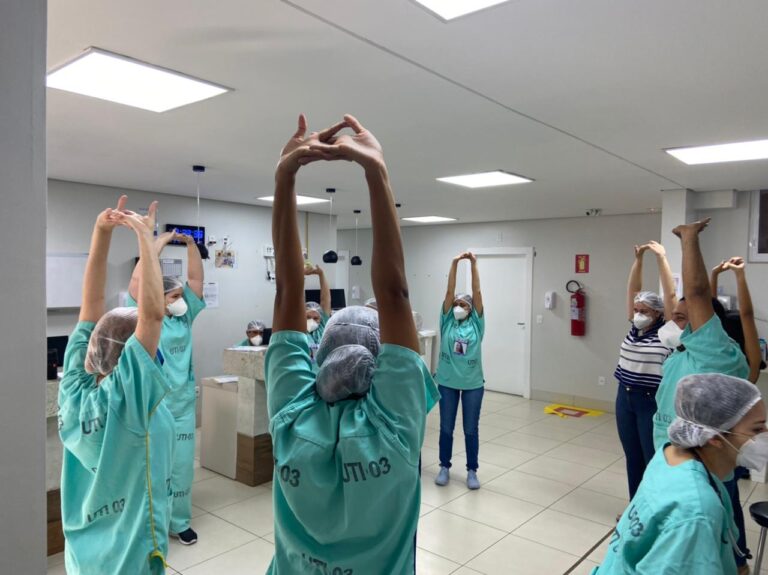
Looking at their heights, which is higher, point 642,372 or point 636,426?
point 642,372

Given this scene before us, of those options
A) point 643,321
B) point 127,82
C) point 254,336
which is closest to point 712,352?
point 643,321

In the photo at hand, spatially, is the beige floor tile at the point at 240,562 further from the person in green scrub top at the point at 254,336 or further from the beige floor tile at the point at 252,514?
the person in green scrub top at the point at 254,336

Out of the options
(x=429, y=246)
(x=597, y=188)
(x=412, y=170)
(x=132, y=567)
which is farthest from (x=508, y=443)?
(x=132, y=567)

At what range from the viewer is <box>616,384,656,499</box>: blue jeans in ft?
11.3

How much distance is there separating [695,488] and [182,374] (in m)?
3.11

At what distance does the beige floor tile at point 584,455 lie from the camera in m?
5.16

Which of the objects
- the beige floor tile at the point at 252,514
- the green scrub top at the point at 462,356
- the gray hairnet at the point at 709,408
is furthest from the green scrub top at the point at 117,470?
the green scrub top at the point at 462,356

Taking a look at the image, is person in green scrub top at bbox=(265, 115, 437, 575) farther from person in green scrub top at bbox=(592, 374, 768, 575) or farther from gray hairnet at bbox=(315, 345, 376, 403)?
person in green scrub top at bbox=(592, 374, 768, 575)

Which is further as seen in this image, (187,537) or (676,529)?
(187,537)

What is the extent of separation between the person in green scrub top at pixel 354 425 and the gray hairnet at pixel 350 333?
59mm

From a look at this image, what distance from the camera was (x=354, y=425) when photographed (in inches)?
41.6

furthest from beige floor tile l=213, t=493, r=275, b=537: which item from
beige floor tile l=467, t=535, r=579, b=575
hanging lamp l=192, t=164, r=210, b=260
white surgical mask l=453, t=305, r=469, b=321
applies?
white surgical mask l=453, t=305, r=469, b=321

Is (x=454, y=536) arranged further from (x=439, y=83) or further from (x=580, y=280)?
(x=580, y=280)

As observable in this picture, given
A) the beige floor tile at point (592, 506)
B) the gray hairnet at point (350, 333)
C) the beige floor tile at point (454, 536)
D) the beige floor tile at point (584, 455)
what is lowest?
the beige floor tile at point (584, 455)
